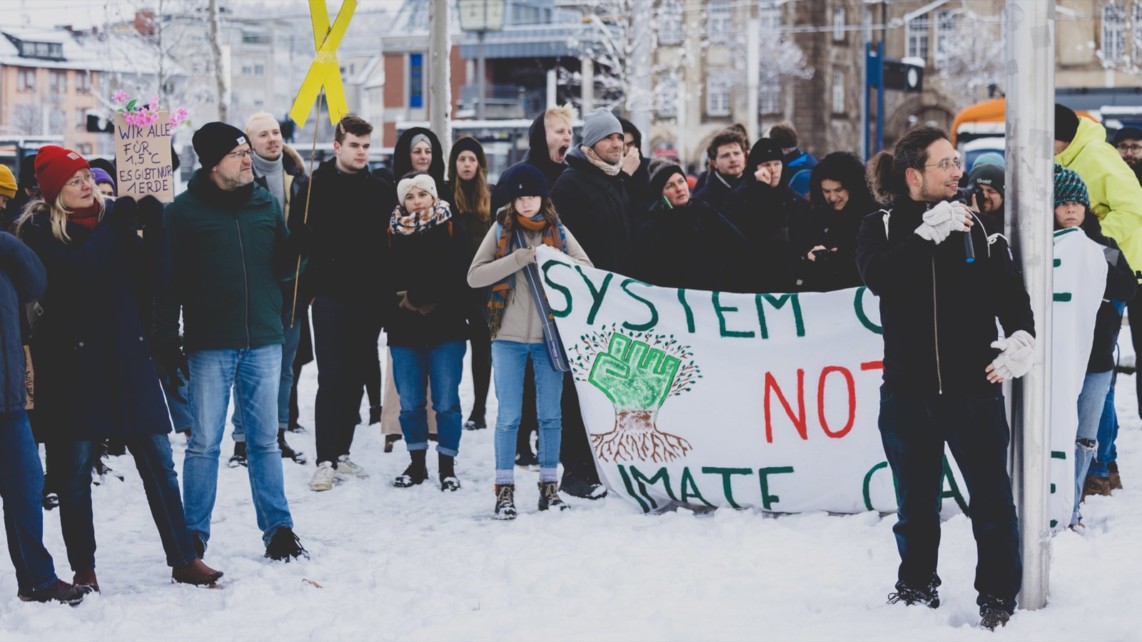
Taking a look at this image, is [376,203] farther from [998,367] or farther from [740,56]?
[740,56]

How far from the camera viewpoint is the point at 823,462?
7336 mm

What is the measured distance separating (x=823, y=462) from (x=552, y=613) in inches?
82.6

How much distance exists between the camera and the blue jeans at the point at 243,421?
22.0ft

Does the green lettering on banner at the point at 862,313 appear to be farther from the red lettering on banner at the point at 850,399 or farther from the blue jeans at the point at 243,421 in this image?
the blue jeans at the point at 243,421

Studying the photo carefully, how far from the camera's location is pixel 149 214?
20.7ft

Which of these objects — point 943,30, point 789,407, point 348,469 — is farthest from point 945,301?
point 943,30

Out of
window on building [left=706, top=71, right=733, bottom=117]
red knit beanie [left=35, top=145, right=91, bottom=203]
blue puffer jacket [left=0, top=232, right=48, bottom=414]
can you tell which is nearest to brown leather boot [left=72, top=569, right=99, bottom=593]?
blue puffer jacket [left=0, top=232, right=48, bottom=414]

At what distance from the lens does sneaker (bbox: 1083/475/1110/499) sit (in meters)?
7.75

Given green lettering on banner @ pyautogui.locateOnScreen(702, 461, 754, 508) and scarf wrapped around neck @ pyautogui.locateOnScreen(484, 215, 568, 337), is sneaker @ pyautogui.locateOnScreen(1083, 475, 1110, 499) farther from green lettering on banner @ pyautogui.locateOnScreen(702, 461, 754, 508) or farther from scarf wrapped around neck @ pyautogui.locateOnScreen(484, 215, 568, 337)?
scarf wrapped around neck @ pyautogui.locateOnScreen(484, 215, 568, 337)

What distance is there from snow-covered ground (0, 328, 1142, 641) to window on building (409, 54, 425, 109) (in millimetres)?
63983

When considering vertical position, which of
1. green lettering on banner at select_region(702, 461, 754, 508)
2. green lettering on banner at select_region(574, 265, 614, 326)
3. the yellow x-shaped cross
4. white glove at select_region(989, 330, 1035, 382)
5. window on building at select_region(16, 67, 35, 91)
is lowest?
green lettering on banner at select_region(702, 461, 754, 508)

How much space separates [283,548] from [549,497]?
167 cm

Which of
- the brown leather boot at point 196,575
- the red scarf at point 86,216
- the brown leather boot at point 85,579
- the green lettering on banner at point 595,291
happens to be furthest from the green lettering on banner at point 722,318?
the brown leather boot at point 85,579

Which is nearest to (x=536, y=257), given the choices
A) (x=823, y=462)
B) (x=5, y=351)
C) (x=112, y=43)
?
(x=823, y=462)
